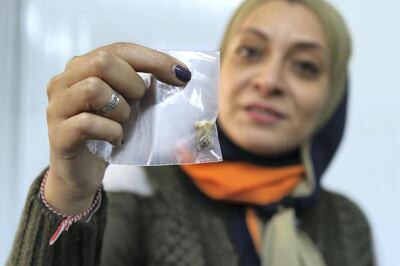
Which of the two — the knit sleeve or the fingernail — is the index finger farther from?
the knit sleeve

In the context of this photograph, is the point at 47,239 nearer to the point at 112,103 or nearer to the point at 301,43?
the point at 112,103

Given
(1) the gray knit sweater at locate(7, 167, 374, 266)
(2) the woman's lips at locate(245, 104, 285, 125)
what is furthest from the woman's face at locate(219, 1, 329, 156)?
(1) the gray knit sweater at locate(7, 167, 374, 266)

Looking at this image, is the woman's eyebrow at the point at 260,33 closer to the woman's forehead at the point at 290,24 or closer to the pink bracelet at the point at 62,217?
the woman's forehead at the point at 290,24

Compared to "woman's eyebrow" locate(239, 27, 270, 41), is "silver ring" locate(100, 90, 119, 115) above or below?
above

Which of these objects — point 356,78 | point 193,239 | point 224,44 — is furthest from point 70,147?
point 356,78

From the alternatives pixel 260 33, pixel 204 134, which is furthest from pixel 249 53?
pixel 204 134

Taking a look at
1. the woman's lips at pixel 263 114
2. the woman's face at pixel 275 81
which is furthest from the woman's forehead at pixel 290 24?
the woman's lips at pixel 263 114

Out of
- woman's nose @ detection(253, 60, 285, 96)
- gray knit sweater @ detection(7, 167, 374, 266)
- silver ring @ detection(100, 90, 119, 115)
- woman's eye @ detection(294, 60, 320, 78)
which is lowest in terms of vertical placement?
gray knit sweater @ detection(7, 167, 374, 266)
